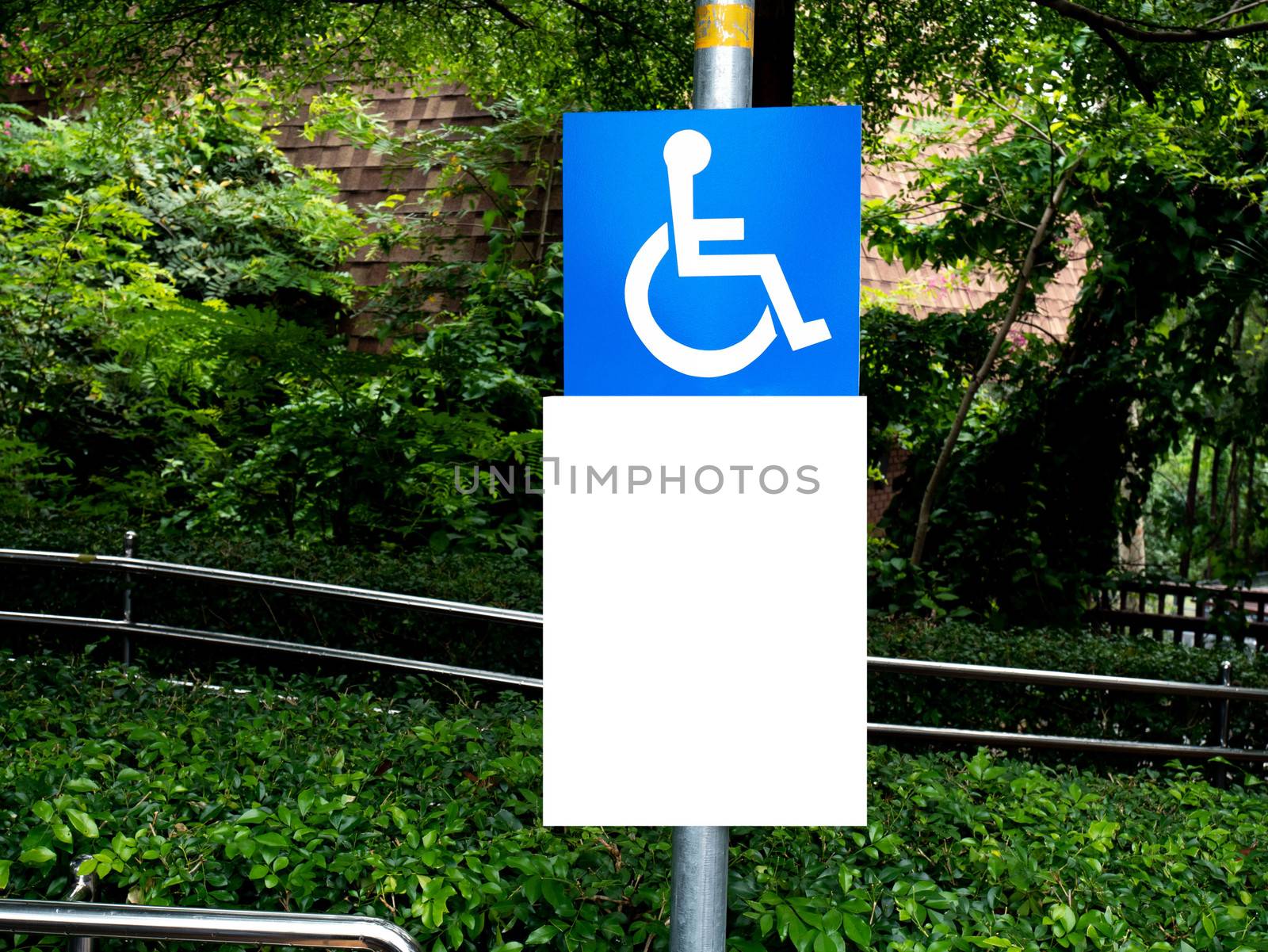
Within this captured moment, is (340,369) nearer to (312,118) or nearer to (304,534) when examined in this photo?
(304,534)

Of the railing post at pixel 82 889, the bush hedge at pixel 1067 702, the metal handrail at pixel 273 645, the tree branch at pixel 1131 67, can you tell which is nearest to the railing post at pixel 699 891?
the railing post at pixel 82 889

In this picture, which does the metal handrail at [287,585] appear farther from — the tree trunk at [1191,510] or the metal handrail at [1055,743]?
the tree trunk at [1191,510]

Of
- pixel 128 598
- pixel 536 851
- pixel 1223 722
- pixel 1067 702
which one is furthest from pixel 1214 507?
pixel 128 598

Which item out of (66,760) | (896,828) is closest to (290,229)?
(66,760)

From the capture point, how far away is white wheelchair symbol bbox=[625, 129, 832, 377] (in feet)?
6.75

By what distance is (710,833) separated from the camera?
212 cm

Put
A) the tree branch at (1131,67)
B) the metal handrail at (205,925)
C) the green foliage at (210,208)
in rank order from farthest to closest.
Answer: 1. the green foliage at (210,208)
2. the tree branch at (1131,67)
3. the metal handrail at (205,925)

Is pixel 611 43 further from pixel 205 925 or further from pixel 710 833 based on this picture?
pixel 205 925

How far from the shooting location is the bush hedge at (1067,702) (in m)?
5.95

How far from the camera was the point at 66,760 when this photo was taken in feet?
11.1

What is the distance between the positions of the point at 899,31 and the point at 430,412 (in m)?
3.77

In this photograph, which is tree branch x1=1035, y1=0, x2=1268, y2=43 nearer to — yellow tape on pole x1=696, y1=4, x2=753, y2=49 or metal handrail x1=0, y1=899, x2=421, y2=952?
yellow tape on pole x1=696, y1=4, x2=753, y2=49

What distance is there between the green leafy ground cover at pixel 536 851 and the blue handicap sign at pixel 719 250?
0.72 metres

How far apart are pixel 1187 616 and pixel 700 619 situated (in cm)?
756
